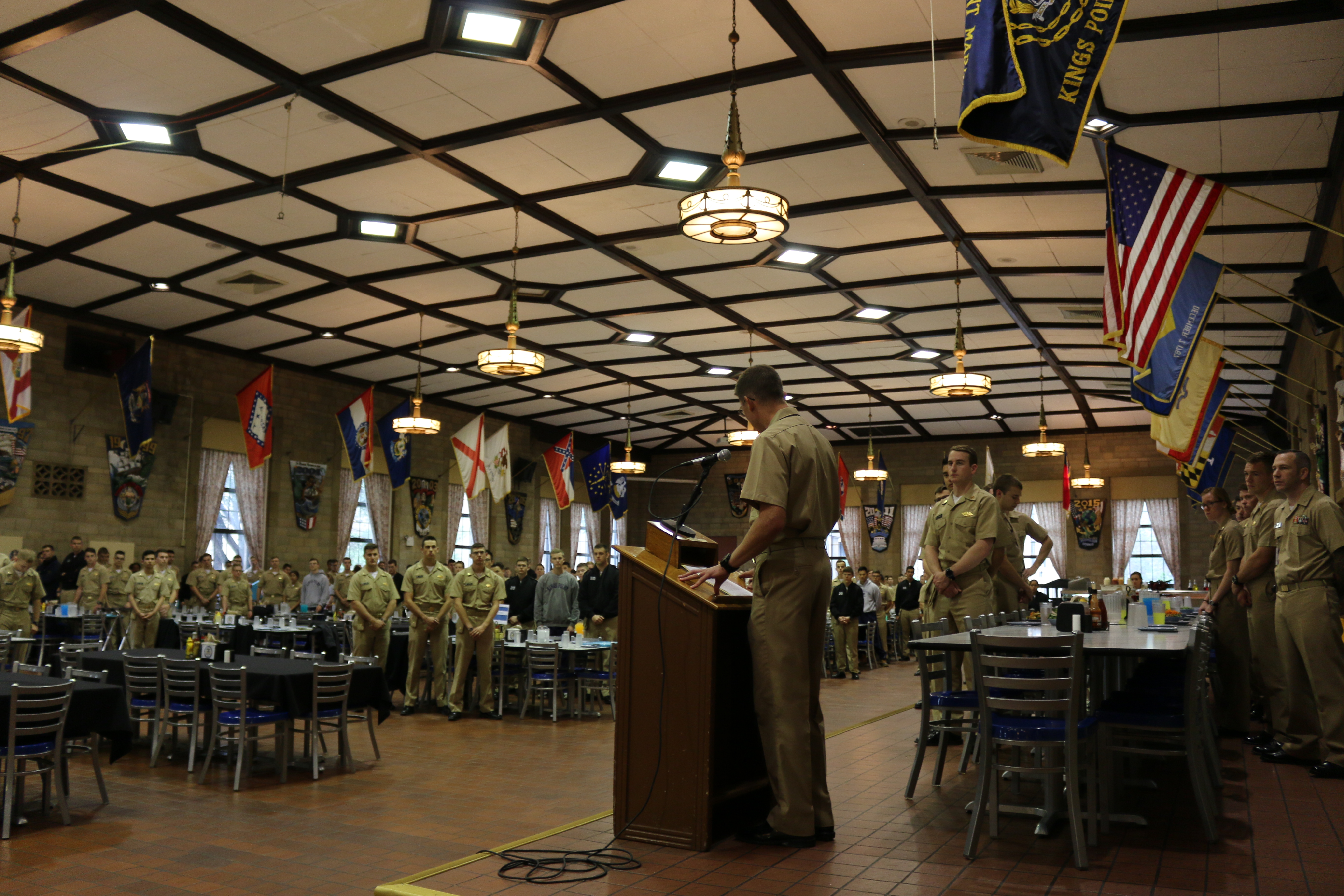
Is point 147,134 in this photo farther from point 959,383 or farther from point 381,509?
point 381,509

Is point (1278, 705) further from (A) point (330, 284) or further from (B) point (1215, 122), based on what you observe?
(A) point (330, 284)

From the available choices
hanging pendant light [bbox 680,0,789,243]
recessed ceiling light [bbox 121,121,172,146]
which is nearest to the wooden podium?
hanging pendant light [bbox 680,0,789,243]

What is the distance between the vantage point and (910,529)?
2420 cm

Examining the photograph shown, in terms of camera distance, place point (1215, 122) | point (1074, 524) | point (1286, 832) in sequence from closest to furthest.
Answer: point (1286, 832), point (1215, 122), point (1074, 524)

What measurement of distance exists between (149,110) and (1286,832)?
31.0 ft

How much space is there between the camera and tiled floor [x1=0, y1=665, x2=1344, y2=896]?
11.7 ft

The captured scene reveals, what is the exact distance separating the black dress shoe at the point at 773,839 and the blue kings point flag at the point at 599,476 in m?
15.4

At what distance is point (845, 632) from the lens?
14523 millimetres

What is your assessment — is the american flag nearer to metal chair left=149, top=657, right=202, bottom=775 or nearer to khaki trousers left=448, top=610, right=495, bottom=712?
khaki trousers left=448, top=610, right=495, bottom=712

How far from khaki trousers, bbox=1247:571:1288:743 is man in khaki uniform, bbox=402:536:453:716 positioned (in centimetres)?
712

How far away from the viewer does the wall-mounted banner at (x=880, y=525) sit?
2416cm

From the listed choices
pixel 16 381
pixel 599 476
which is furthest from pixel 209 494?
pixel 599 476

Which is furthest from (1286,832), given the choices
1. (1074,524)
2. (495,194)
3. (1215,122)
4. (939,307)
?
(1074,524)

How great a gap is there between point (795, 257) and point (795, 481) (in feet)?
27.5
